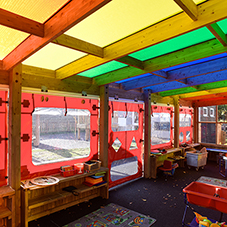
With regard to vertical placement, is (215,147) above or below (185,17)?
below

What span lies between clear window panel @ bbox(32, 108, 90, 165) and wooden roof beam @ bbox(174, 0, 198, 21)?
10.4 ft

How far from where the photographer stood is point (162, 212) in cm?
409

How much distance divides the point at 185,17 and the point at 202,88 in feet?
16.8

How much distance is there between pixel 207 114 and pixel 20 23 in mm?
9807

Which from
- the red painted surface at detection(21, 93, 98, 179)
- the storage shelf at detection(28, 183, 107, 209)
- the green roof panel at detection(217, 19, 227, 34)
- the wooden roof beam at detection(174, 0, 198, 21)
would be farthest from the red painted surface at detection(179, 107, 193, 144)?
the wooden roof beam at detection(174, 0, 198, 21)

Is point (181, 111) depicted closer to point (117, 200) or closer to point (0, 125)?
point (117, 200)

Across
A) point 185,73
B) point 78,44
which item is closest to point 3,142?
point 78,44

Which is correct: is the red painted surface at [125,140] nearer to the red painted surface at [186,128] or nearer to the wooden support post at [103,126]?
the wooden support post at [103,126]

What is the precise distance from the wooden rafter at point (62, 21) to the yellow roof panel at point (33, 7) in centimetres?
6

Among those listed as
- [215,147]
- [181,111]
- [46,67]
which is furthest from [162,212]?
[215,147]

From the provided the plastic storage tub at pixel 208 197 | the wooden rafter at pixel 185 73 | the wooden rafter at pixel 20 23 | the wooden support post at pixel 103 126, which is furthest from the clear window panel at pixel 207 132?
the wooden rafter at pixel 20 23

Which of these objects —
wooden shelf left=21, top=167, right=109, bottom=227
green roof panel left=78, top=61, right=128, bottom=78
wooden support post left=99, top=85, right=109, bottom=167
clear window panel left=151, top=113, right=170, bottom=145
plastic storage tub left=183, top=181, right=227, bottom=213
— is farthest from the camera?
clear window panel left=151, top=113, right=170, bottom=145

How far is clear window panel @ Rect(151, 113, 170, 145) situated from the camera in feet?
22.8

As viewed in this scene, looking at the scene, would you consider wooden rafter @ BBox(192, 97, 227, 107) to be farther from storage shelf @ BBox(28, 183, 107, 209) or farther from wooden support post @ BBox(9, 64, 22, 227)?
wooden support post @ BBox(9, 64, 22, 227)
